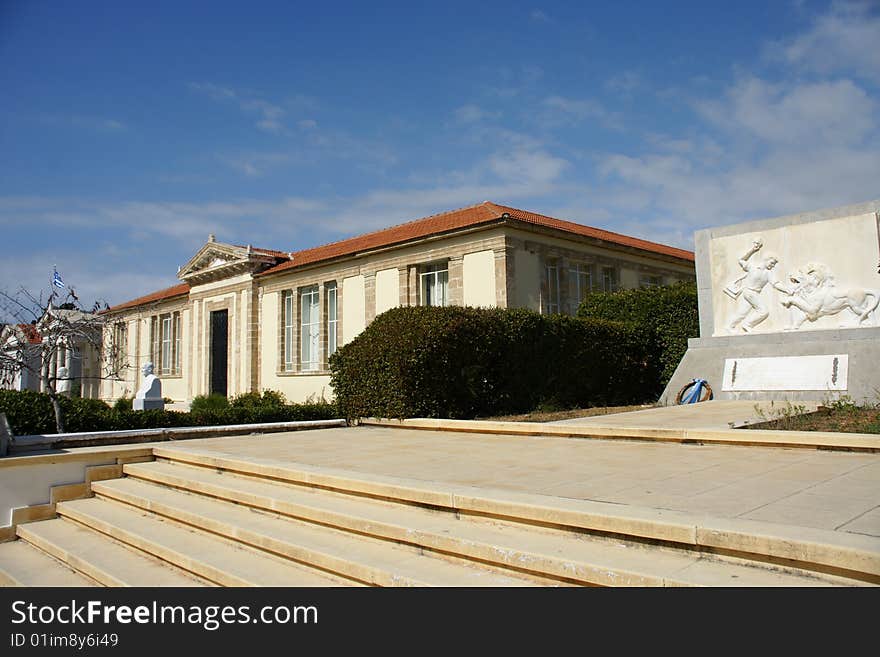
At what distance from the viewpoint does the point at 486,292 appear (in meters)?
18.3

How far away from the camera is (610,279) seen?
853 inches

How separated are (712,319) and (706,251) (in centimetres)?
144

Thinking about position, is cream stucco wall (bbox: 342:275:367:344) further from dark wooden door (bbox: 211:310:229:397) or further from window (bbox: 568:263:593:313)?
dark wooden door (bbox: 211:310:229:397)

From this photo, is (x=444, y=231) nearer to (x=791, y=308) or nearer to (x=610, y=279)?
(x=610, y=279)

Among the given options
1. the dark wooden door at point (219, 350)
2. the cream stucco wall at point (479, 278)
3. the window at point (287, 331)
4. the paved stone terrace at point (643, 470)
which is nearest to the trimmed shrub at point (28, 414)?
the paved stone terrace at point (643, 470)

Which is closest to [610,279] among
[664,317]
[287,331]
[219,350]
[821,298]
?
[664,317]

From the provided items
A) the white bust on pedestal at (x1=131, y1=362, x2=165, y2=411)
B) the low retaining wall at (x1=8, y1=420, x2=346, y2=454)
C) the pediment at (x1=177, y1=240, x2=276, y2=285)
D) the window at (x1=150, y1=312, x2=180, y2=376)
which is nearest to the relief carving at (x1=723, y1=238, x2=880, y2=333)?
the low retaining wall at (x1=8, y1=420, x2=346, y2=454)

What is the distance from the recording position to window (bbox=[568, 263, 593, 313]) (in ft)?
65.7

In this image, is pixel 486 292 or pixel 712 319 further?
pixel 486 292

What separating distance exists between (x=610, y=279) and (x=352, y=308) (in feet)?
28.9

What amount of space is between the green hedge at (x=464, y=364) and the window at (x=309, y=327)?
12064 millimetres

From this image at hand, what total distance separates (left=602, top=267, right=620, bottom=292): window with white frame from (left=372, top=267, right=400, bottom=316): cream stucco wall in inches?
269
